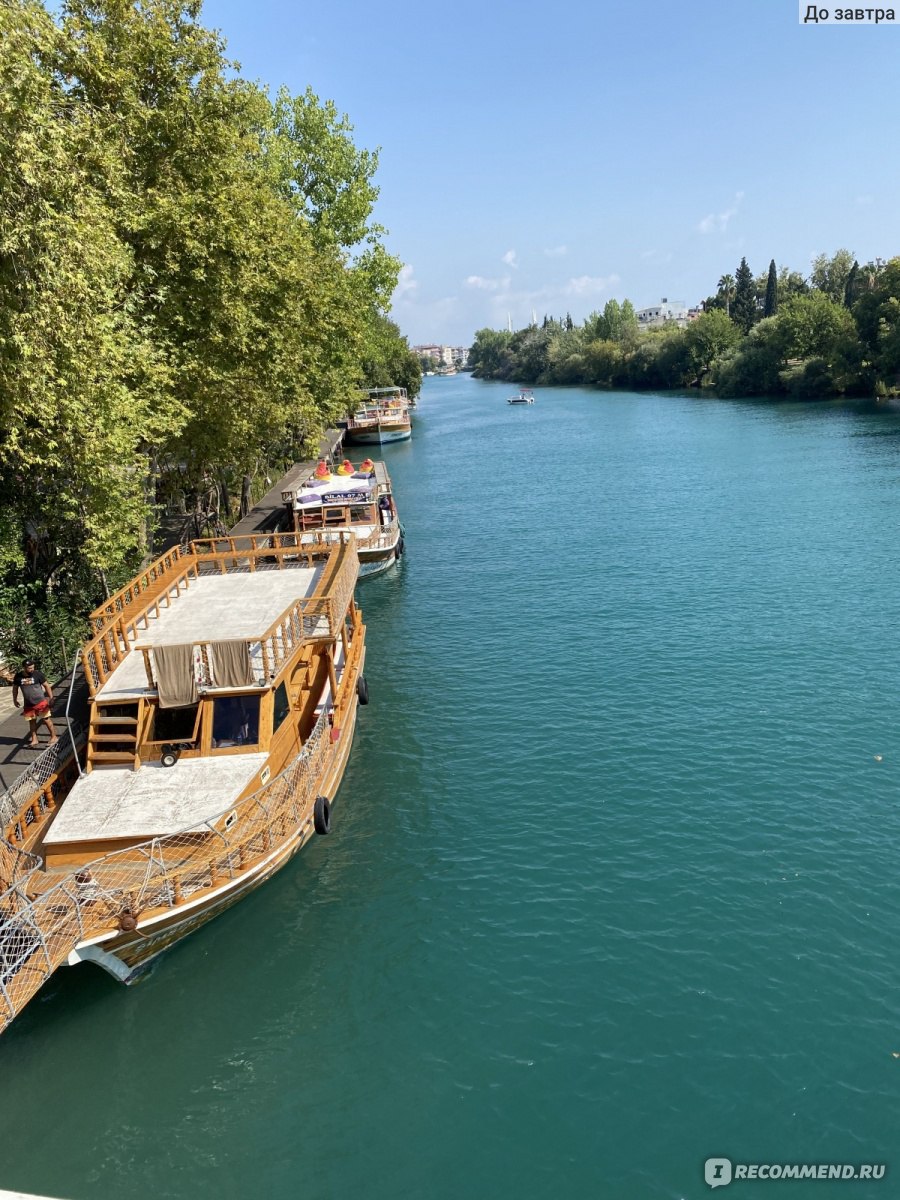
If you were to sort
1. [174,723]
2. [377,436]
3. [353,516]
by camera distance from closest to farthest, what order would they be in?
1. [174,723]
2. [353,516]
3. [377,436]

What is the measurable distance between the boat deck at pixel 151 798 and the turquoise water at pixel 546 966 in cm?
222

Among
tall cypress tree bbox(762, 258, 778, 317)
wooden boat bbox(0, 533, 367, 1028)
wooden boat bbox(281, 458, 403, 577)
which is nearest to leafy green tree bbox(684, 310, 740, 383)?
tall cypress tree bbox(762, 258, 778, 317)

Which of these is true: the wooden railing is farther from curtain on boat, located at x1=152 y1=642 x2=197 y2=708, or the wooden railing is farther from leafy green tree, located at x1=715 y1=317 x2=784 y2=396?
leafy green tree, located at x1=715 y1=317 x2=784 y2=396

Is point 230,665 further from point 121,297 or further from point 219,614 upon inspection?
point 121,297

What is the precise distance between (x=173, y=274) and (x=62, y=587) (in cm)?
1049

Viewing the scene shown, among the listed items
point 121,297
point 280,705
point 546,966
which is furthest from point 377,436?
point 546,966

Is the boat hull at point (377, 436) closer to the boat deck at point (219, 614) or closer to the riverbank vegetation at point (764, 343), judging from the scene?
the riverbank vegetation at point (764, 343)

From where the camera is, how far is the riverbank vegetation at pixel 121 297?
1684cm

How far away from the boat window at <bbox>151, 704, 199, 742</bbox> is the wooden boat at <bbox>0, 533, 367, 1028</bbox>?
3 centimetres

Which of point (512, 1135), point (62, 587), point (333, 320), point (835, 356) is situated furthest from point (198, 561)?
point (835, 356)

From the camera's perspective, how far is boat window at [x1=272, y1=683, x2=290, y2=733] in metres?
16.5

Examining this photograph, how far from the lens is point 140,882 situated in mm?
12664

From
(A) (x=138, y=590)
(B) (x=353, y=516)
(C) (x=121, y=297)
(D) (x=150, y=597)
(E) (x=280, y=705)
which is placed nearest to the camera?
(E) (x=280, y=705)

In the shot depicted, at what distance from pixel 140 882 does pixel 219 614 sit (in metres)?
7.62
